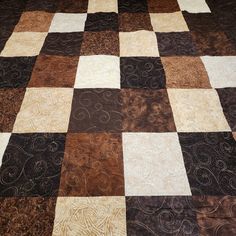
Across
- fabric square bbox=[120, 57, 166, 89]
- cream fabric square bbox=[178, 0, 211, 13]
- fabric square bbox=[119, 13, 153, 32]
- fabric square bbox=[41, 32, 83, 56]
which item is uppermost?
cream fabric square bbox=[178, 0, 211, 13]

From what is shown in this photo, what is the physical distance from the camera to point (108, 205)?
1.20 meters

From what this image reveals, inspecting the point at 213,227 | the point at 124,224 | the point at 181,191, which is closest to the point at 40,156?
the point at 124,224

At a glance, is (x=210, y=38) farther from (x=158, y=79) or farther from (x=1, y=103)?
(x=1, y=103)

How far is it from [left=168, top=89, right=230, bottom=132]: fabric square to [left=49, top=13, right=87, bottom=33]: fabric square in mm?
1000

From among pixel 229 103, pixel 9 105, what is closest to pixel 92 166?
pixel 9 105

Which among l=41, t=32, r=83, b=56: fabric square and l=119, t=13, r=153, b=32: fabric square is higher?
l=119, t=13, r=153, b=32: fabric square

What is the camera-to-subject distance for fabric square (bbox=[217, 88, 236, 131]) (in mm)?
1556

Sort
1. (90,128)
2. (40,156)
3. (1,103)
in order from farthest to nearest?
(1,103) < (90,128) < (40,156)

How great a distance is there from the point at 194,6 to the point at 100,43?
39.3 inches

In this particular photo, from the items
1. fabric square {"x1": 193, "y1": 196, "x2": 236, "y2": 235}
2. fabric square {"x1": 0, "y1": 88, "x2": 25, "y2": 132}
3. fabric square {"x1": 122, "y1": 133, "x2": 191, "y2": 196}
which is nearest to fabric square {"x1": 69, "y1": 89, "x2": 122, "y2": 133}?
fabric square {"x1": 122, "y1": 133, "x2": 191, "y2": 196}

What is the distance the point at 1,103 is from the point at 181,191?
1.08 meters

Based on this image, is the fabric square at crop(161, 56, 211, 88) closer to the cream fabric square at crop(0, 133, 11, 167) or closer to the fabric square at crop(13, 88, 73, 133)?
the fabric square at crop(13, 88, 73, 133)

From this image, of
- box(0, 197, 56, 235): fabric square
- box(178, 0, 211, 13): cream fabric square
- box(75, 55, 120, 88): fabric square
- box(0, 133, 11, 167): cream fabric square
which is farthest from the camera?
box(178, 0, 211, 13): cream fabric square

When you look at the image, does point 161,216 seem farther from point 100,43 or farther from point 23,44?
point 23,44
